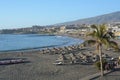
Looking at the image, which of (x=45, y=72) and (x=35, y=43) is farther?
(x=35, y=43)

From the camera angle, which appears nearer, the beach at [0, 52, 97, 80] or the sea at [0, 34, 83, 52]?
the beach at [0, 52, 97, 80]

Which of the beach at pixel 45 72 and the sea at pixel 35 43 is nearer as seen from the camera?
the beach at pixel 45 72

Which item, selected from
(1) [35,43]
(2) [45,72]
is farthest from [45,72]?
(1) [35,43]

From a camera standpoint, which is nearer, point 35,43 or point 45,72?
point 45,72

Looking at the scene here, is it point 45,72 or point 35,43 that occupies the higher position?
point 45,72

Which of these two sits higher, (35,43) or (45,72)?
(45,72)

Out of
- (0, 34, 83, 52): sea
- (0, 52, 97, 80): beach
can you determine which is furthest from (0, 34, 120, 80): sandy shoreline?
(0, 34, 83, 52): sea

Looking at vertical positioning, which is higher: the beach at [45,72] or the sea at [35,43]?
the beach at [45,72]

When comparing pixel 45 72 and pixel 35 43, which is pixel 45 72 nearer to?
pixel 45 72

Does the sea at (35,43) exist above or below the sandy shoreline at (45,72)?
below

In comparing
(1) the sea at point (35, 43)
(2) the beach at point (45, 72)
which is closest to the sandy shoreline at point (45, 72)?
(2) the beach at point (45, 72)

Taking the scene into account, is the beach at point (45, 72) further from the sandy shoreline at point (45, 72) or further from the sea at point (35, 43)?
the sea at point (35, 43)

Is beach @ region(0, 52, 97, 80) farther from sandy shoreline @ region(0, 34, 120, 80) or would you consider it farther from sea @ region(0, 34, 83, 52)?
sea @ region(0, 34, 83, 52)

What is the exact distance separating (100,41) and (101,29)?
3.14ft
